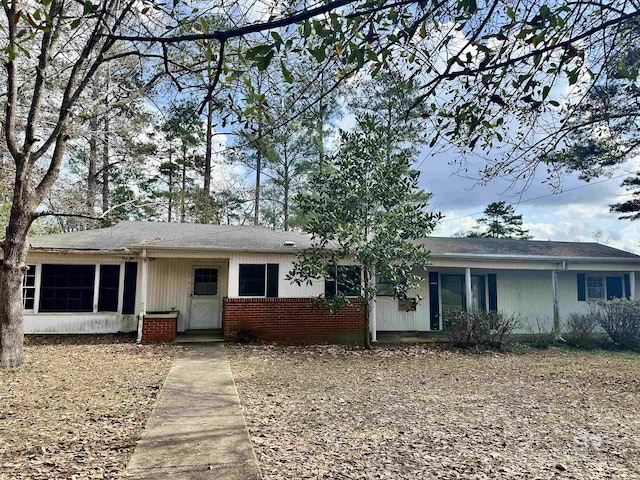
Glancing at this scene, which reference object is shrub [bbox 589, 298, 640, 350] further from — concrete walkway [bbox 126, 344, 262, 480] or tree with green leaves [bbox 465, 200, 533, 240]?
tree with green leaves [bbox 465, 200, 533, 240]

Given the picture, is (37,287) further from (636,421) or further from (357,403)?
(636,421)

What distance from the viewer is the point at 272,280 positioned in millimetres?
11367

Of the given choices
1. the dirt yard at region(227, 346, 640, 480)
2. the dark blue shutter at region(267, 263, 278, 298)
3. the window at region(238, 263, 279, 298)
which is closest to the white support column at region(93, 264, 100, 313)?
the window at region(238, 263, 279, 298)

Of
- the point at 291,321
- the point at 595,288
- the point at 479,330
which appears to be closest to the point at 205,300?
the point at 291,321

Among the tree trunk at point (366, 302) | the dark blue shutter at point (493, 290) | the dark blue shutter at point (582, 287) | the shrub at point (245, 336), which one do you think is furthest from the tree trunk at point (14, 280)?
the dark blue shutter at point (582, 287)

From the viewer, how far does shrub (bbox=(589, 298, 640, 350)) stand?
11.2 meters

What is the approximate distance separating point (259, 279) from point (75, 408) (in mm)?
6259

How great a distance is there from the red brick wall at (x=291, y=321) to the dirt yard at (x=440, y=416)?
162 centimetres

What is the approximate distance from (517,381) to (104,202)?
20948 mm

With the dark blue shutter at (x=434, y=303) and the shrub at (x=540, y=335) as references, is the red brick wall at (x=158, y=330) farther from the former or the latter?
the shrub at (x=540, y=335)

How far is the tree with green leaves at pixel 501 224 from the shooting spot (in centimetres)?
2911

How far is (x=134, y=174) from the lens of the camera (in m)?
22.7

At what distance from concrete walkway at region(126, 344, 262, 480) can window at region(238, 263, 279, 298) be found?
4.18 meters

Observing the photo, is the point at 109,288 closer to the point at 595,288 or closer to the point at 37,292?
the point at 37,292
